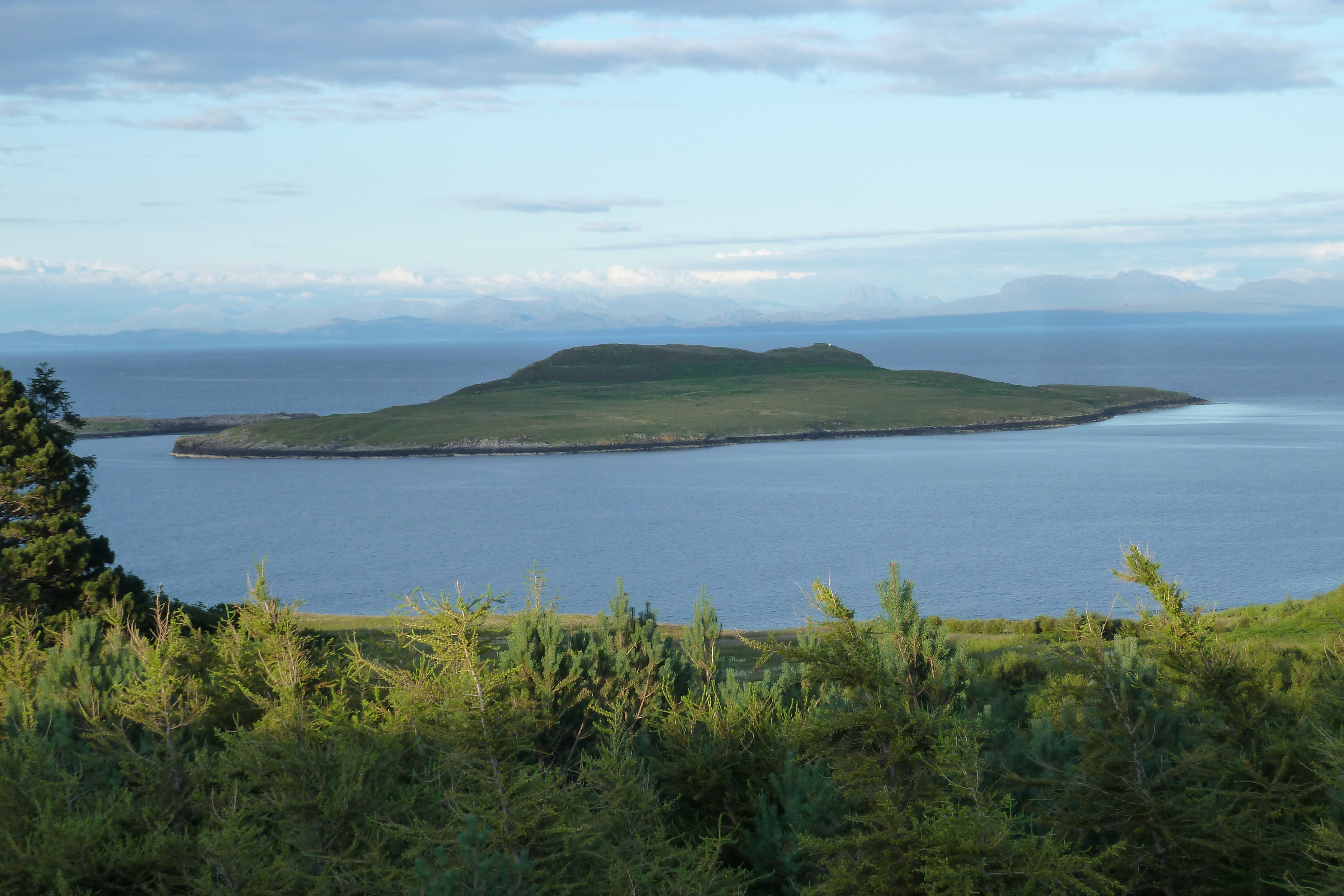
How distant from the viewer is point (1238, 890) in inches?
410

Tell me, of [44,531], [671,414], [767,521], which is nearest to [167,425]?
[671,414]

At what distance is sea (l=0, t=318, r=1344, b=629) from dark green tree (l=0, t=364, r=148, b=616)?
635 inches

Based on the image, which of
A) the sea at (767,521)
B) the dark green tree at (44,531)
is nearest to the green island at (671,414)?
the sea at (767,521)

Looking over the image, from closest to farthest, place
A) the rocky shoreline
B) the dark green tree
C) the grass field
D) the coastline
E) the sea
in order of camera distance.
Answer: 1. the grass field
2. the dark green tree
3. the sea
4. the rocky shoreline
5. the coastline

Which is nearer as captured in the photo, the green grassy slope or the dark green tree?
the dark green tree

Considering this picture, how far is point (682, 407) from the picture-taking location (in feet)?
534

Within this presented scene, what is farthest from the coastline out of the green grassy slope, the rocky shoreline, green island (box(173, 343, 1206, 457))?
the green grassy slope

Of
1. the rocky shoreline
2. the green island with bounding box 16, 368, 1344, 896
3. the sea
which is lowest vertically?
the sea

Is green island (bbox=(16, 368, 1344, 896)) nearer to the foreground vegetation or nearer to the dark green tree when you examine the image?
the foreground vegetation

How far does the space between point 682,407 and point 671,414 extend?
20.3 ft

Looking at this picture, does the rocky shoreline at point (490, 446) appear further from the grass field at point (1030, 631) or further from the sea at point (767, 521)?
the grass field at point (1030, 631)

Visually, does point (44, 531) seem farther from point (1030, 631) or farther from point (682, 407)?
point (682, 407)

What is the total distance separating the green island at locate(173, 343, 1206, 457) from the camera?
140m

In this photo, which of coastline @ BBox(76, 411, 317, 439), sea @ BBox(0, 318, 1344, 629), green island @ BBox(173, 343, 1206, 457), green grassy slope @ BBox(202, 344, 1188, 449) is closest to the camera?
sea @ BBox(0, 318, 1344, 629)
